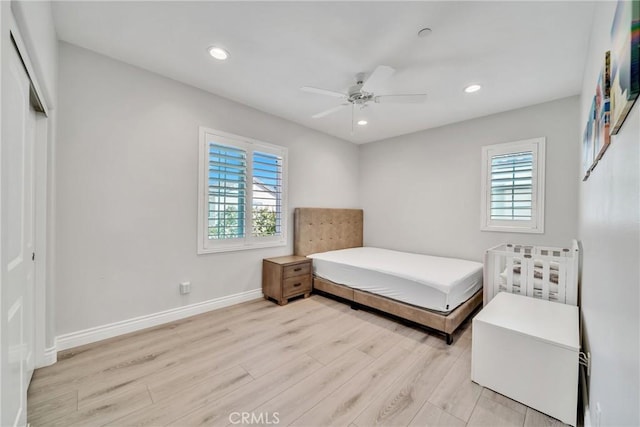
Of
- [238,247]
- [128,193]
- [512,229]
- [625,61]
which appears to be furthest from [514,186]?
[128,193]

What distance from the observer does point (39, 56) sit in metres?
1.50

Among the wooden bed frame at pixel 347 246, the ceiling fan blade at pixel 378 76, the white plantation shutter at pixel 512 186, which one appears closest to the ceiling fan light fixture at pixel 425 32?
the ceiling fan blade at pixel 378 76

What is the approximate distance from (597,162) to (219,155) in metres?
3.34

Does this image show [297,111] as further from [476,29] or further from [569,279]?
[569,279]

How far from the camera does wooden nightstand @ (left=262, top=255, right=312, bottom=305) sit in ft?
11.0

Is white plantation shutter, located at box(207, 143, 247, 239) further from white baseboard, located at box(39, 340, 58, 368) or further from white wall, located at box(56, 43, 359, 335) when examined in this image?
white baseboard, located at box(39, 340, 58, 368)

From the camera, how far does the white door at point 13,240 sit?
96 centimetres

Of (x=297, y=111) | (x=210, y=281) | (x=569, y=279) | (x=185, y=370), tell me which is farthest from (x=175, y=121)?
(x=569, y=279)

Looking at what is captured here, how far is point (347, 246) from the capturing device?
15.5ft

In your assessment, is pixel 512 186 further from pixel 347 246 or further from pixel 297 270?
pixel 297 270

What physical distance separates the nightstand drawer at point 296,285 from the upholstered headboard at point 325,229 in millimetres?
465

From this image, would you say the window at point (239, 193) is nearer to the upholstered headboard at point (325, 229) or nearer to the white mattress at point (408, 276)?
the upholstered headboard at point (325, 229)

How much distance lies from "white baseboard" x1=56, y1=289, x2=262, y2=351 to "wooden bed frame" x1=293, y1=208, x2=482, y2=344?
115 cm

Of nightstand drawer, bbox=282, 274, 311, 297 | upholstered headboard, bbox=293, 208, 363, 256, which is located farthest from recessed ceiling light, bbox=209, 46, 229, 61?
nightstand drawer, bbox=282, 274, 311, 297
